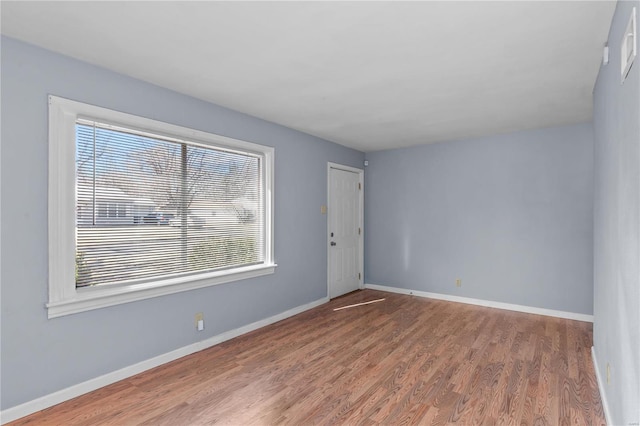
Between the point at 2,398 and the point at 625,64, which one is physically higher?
the point at 625,64


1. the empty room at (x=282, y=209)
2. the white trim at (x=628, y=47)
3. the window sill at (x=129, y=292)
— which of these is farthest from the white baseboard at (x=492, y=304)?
the white trim at (x=628, y=47)

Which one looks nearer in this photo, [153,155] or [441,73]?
[441,73]

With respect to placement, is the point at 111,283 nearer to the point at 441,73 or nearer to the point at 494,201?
→ the point at 441,73

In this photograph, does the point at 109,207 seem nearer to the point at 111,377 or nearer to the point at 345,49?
the point at 111,377

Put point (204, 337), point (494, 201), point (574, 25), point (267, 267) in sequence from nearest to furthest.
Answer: point (574, 25)
point (204, 337)
point (267, 267)
point (494, 201)

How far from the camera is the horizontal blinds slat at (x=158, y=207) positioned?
2.65 m

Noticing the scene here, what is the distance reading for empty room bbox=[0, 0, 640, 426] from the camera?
6.63 ft

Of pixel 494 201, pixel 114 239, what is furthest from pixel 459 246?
pixel 114 239

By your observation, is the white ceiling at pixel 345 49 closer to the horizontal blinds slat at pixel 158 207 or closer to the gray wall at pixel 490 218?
the horizontal blinds slat at pixel 158 207

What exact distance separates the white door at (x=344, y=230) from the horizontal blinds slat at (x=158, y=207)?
1543mm

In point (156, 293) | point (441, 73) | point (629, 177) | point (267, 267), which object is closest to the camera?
point (629, 177)

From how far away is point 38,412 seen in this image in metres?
2.28

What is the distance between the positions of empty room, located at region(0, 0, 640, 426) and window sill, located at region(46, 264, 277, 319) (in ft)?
0.06

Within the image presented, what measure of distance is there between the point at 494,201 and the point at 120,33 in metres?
4.77
